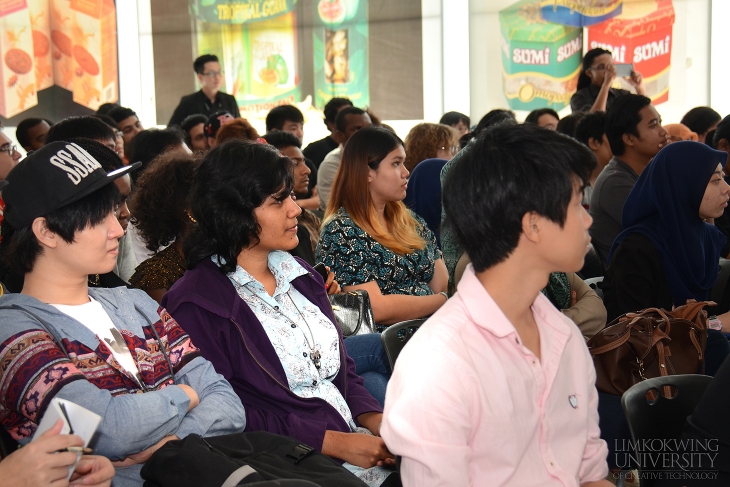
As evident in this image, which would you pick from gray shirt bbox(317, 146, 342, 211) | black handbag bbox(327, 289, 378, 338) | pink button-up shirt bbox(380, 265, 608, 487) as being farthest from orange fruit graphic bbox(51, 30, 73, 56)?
pink button-up shirt bbox(380, 265, 608, 487)

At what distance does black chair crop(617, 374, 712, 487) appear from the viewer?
1984mm

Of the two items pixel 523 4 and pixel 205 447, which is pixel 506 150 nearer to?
pixel 205 447

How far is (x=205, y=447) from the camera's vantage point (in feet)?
5.53

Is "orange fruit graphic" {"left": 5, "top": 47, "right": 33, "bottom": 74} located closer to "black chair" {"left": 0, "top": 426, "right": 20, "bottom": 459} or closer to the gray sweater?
the gray sweater

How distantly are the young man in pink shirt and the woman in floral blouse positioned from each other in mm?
1697

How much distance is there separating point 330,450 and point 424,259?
1558 mm

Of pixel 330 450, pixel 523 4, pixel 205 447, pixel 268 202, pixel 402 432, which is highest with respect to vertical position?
pixel 523 4

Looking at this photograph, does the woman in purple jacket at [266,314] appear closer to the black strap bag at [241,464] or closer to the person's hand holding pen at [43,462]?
the black strap bag at [241,464]

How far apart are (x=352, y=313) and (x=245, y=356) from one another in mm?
854

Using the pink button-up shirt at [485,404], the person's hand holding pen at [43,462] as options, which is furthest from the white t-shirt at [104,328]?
the pink button-up shirt at [485,404]

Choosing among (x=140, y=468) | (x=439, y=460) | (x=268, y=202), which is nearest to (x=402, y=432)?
(x=439, y=460)

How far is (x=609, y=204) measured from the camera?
435 cm

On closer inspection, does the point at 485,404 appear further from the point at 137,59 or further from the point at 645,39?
the point at 137,59

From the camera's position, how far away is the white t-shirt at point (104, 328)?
Result: 186 centimetres
